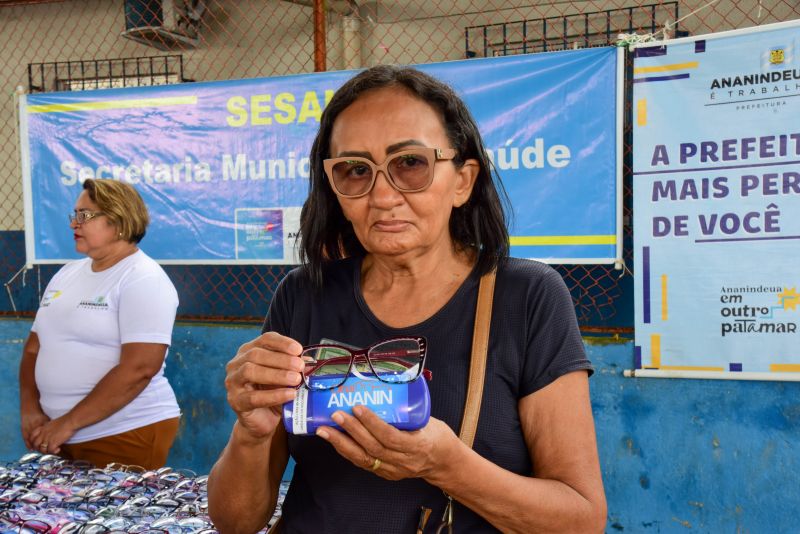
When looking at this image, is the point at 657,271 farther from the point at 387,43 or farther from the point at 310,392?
the point at 387,43

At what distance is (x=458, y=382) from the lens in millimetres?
1213

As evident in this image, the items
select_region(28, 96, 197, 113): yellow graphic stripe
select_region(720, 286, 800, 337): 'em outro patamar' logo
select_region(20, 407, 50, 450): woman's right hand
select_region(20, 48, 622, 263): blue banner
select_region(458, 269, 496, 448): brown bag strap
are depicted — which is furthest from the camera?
select_region(28, 96, 197, 113): yellow graphic stripe

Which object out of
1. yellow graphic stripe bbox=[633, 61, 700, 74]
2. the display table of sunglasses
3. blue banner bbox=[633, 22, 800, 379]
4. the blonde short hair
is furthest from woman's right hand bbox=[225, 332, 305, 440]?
yellow graphic stripe bbox=[633, 61, 700, 74]

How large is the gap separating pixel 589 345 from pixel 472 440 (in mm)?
2589

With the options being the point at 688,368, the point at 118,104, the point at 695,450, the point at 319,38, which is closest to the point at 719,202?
the point at 688,368

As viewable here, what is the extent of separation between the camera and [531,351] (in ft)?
3.93

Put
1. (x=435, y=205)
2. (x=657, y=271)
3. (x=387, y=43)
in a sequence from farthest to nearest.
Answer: (x=387, y=43), (x=657, y=271), (x=435, y=205)

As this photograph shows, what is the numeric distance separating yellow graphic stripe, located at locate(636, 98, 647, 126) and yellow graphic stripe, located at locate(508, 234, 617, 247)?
544 millimetres

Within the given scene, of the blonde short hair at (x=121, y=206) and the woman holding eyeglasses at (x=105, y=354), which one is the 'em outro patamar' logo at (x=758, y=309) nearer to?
the woman holding eyeglasses at (x=105, y=354)

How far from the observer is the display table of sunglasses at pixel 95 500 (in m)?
1.65

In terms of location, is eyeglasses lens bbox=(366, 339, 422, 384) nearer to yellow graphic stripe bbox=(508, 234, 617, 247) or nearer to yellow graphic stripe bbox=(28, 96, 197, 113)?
yellow graphic stripe bbox=(508, 234, 617, 247)

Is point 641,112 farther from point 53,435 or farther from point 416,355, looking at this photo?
point 53,435

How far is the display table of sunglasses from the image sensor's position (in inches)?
65.1

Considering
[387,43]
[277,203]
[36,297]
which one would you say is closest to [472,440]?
[277,203]
